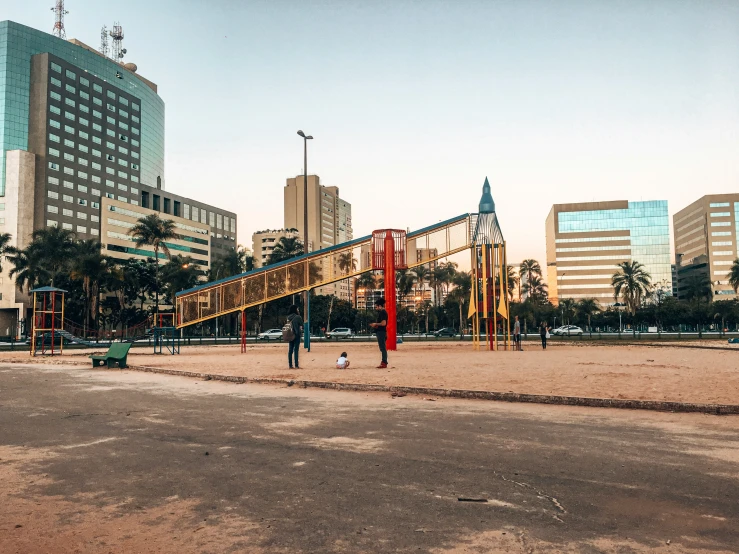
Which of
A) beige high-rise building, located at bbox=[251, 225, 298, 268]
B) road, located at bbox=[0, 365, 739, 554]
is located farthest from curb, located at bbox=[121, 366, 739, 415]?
beige high-rise building, located at bbox=[251, 225, 298, 268]

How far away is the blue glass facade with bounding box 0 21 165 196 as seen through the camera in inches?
4594

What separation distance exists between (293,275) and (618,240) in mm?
173528

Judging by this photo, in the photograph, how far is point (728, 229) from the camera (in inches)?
7062

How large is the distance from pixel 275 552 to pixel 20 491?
279 cm

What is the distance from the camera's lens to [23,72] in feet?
397

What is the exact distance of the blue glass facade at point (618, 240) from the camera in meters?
180

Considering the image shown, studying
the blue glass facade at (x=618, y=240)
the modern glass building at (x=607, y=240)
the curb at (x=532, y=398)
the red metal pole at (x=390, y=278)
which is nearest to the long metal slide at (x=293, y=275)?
the red metal pole at (x=390, y=278)

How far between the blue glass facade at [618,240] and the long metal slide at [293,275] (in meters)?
160

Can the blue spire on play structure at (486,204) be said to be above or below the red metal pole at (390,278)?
above

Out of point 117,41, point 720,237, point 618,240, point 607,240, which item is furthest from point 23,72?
point 720,237

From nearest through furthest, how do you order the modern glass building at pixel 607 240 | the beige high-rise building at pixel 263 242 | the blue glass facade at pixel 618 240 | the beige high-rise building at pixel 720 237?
the beige high-rise building at pixel 720 237, the modern glass building at pixel 607 240, the blue glass facade at pixel 618 240, the beige high-rise building at pixel 263 242

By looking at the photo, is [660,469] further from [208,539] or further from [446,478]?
[208,539]

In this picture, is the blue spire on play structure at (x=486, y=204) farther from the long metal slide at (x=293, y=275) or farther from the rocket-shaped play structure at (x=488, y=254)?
the long metal slide at (x=293, y=275)

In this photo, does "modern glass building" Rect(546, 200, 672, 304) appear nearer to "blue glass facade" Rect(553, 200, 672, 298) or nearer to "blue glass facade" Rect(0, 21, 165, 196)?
"blue glass facade" Rect(553, 200, 672, 298)
